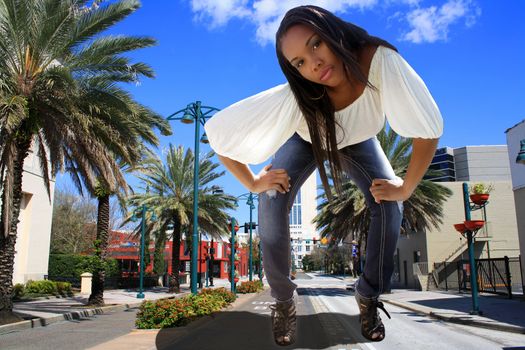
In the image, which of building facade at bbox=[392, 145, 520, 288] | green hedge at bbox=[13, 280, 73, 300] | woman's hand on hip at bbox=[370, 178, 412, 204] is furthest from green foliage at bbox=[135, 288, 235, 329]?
building facade at bbox=[392, 145, 520, 288]

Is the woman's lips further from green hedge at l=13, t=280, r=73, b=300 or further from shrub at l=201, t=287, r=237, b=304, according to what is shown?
green hedge at l=13, t=280, r=73, b=300

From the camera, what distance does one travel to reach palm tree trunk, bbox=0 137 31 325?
48.4 ft

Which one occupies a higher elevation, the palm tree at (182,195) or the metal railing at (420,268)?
the palm tree at (182,195)

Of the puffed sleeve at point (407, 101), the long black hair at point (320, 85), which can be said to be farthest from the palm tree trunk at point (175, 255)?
the puffed sleeve at point (407, 101)

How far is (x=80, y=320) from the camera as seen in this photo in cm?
1783

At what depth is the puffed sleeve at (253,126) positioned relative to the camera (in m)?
2.27

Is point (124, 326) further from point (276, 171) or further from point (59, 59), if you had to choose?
point (276, 171)

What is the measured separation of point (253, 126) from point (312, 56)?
426 mm

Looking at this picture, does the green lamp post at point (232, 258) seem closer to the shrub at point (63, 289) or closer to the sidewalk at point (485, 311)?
the sidewalk at point (485, 311)

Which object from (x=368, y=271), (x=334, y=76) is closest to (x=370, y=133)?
(x=334, y=76)

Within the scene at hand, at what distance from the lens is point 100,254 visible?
22547 millimetres

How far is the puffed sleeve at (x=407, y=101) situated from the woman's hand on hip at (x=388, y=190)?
0.31 metres

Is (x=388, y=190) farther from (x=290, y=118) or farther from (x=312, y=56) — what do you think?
(x=312, y=56)

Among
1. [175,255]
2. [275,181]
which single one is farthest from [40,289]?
[275,181]
